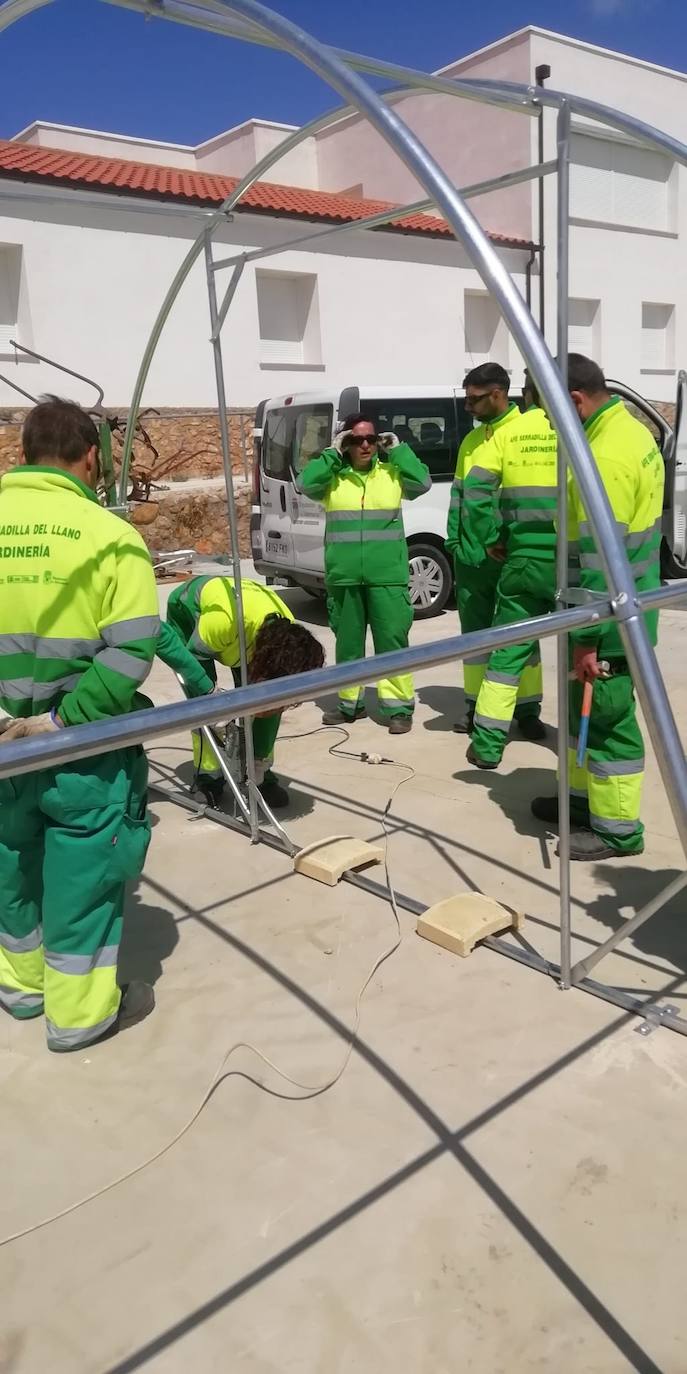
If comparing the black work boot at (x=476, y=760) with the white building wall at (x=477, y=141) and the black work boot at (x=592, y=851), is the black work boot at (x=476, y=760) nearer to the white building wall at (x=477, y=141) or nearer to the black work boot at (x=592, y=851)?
the black work boot at (x=592, y=851)

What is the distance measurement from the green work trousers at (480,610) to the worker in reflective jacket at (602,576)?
5.23ft

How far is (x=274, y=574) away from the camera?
8.94 m

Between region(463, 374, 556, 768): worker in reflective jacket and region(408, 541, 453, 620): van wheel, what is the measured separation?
363cm

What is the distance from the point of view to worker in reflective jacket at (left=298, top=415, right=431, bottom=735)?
5613 millimetres

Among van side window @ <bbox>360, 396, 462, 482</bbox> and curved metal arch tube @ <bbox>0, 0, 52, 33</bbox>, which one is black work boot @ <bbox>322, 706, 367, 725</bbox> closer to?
van side window @ <bbox>360, 396, 462, 482</bbox>

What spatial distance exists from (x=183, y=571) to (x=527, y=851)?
8621 millimetres

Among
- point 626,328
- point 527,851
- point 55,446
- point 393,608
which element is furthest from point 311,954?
point 626,328

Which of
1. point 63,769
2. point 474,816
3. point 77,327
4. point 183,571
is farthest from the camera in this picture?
point 77,327

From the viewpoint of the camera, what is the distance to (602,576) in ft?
10.5

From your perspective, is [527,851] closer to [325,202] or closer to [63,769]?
[63,769]

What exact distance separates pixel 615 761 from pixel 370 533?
2.57m

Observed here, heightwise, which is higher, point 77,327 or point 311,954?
point 77,327

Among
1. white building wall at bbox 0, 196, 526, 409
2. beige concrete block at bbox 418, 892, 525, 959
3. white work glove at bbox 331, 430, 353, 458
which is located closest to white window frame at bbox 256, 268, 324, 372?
white building wall at bbox 0, 196, 526, 409

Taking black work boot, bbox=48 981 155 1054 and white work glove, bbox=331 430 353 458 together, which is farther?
white work glove, bbox=331 430 353 458
